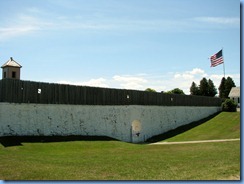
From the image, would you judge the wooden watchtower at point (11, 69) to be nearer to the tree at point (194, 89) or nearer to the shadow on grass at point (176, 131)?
the shadow on grass at point (176, 131)

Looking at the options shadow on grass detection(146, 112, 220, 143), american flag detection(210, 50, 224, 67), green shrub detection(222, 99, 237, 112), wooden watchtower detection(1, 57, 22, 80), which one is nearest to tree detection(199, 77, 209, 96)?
green shrub detection(222, 99, 237, 112)

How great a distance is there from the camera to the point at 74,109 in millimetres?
25625

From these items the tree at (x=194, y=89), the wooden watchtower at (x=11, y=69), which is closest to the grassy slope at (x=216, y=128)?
the wooden watchtower at (x=11, y=69)

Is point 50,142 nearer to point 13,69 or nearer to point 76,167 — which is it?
point 13,69

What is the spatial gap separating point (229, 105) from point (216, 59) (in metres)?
12.6

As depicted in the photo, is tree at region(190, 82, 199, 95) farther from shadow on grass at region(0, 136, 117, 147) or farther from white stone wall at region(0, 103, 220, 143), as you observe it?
shadow on grass at region(0, 136, 117, 147)

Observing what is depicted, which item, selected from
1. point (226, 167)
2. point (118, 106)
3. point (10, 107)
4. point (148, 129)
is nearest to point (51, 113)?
point (10, 107)

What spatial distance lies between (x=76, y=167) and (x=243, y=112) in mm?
6425

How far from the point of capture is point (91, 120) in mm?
26797

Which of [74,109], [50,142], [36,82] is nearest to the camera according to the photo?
[50,142]

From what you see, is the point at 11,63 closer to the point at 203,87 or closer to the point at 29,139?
the point at 29,139

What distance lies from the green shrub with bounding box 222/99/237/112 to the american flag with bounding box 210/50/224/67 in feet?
39.3

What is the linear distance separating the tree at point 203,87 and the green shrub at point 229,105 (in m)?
30.2

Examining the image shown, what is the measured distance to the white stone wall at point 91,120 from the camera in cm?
2189
